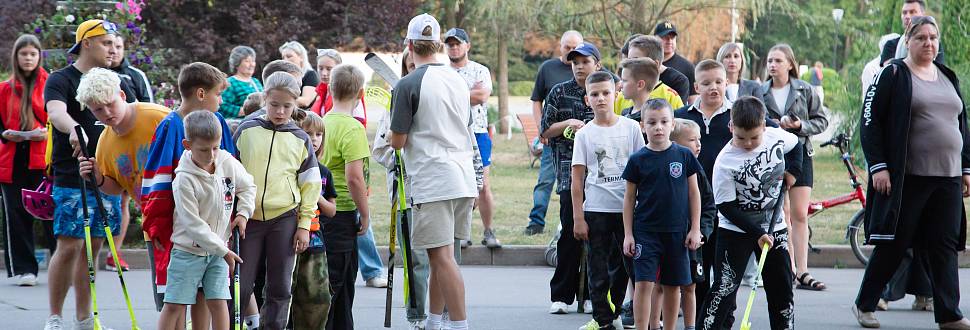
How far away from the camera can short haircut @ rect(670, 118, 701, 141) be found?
7.16m

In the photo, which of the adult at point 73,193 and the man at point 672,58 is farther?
the man at point 672,58

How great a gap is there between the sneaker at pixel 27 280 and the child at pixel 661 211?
513 cm

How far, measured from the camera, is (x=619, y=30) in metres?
26.8

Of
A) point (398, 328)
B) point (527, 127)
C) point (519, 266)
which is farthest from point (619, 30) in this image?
point (398, 328)

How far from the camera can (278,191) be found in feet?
20.8

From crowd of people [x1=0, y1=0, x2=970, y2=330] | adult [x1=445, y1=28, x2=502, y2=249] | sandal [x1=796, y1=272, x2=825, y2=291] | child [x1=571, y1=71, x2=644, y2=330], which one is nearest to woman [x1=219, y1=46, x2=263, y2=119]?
crowd of people [x1=0, y1=0, x2=970, y2=330]

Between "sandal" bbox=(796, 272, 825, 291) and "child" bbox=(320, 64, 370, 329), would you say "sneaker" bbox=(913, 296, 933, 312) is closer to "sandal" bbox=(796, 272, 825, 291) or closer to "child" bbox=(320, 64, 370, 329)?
"sandal" bbox=(796, 272, 825, 291)

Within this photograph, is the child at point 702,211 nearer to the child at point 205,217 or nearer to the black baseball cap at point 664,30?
the child at point 205,217

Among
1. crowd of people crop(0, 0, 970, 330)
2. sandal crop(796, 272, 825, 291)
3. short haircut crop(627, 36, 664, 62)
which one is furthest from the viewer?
sandal crop(796, 272, 825, 291)

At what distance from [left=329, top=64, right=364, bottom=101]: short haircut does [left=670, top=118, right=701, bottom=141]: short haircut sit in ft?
6.04

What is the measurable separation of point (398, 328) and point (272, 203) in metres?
1.93

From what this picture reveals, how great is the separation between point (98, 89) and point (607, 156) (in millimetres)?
2862

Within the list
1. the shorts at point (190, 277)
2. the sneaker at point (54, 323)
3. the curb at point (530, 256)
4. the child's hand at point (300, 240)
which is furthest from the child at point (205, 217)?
the curb at point (530, 256)

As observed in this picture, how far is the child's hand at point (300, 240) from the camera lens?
6.41 metres
